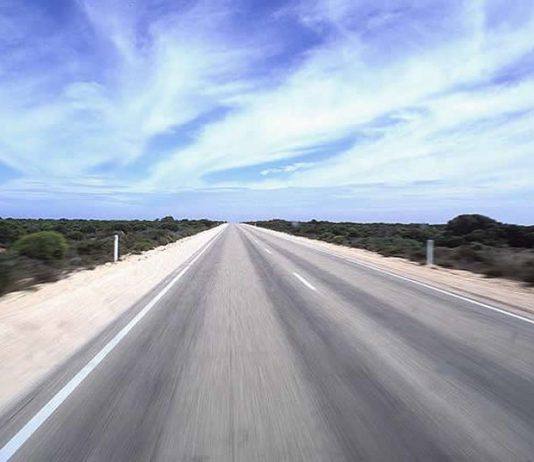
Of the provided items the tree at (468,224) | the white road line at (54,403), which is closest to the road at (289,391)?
the white road line at (54,403)

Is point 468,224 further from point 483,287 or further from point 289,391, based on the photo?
point 289,391

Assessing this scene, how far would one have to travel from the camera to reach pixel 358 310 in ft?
36.0

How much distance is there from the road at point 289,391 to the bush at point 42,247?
12220mm

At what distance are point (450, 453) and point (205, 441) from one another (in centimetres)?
190

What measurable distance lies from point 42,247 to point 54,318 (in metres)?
Result: 12.2

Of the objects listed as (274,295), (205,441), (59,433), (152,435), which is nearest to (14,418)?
(59,433)

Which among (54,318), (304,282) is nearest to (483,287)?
(304,282)

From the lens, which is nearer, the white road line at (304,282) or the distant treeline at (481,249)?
the white road line at (304,282)

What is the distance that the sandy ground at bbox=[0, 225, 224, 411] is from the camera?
6641 millimetres

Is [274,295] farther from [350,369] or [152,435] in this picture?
[152,435]

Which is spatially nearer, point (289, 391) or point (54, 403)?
point (54, 403)

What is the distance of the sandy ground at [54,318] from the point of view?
261 inches

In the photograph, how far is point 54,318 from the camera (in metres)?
10.2

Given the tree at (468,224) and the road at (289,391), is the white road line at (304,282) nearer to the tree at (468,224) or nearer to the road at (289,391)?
the road at (289,391)
